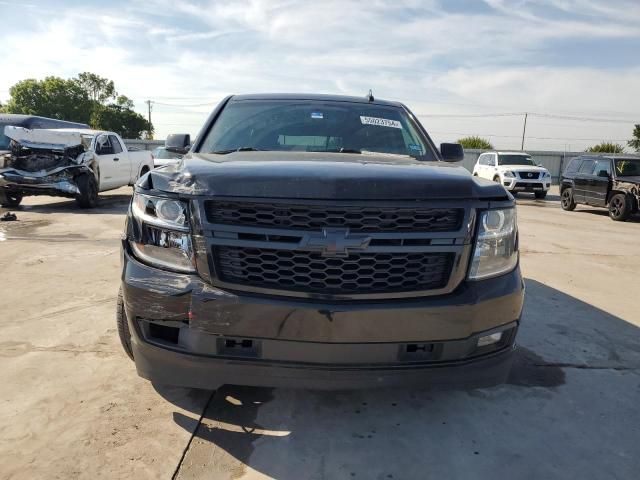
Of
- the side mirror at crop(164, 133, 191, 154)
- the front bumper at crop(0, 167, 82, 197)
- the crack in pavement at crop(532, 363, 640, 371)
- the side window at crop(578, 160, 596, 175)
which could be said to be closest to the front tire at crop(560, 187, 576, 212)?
the side window at crop(578, 160, 596, 175)

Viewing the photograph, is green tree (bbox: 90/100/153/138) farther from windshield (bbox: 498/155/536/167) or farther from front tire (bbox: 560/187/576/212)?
front tire (bbox: 560/187/576/212)

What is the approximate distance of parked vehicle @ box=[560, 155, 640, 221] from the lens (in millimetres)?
12211

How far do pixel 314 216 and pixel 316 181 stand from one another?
153 mm

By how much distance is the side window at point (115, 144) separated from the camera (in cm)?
1282

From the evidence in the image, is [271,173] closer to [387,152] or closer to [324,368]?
[324,368]

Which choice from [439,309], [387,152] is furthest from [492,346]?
[387,152]

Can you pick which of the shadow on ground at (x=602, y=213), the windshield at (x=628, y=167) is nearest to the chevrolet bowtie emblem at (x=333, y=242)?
the windshield at (x=628, y=167)

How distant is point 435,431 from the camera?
2.56 m

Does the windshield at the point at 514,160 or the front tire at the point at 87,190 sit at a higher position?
the windshield at the point at 514,160

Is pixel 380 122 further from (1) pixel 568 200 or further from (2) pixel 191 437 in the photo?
(1) pixel 568 200

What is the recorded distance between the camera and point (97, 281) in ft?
16.7

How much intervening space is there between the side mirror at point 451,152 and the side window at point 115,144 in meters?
11.1

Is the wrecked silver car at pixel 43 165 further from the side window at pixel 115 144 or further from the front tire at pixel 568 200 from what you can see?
the front tire at pixel 568 200

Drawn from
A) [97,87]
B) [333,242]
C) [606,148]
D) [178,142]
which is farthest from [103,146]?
[97,87]
